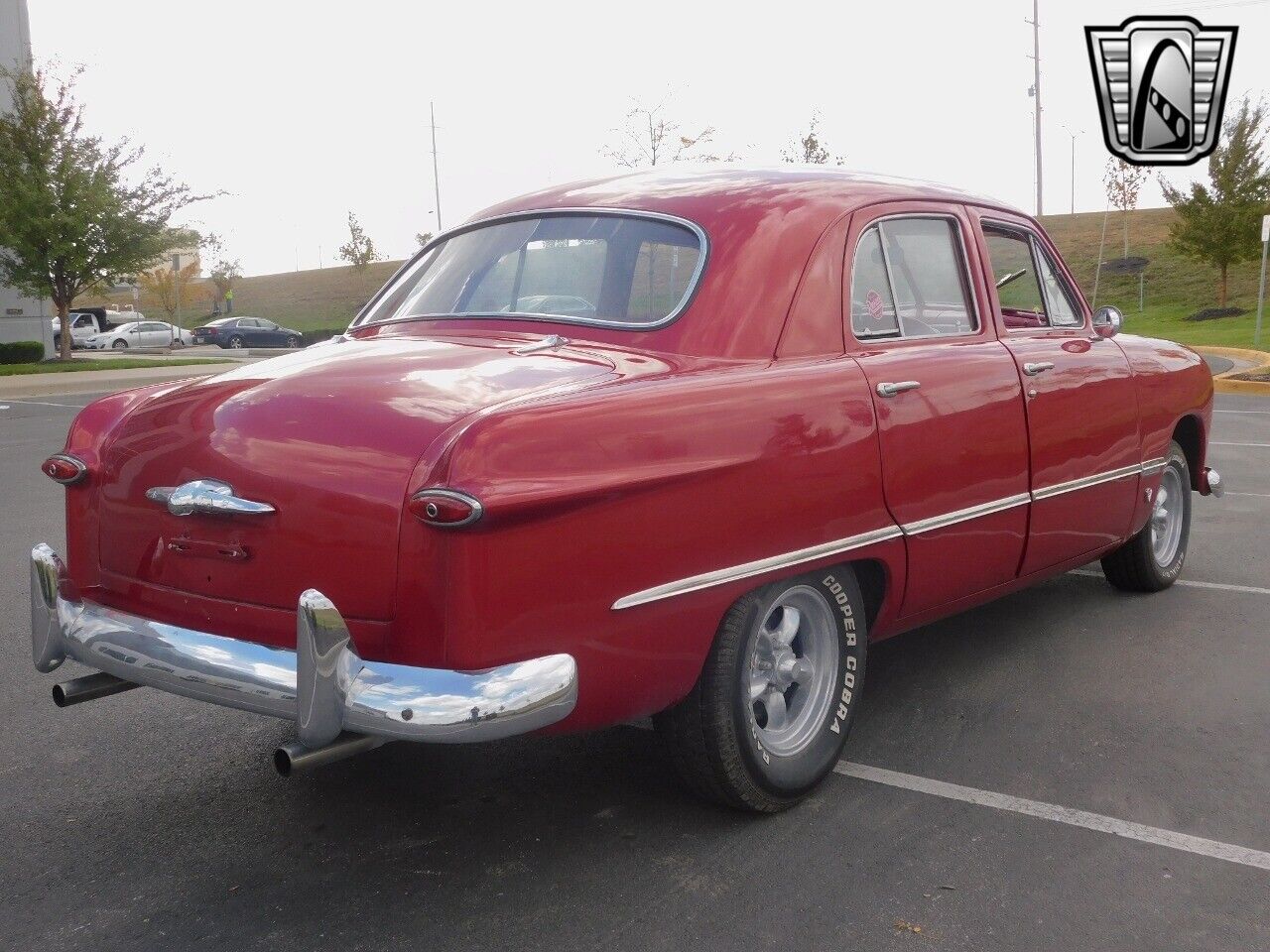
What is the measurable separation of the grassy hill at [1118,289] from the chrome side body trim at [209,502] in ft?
43.1

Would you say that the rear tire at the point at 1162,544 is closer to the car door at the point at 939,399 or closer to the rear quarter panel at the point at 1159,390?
the rear quarter panel at the point at 1159,390

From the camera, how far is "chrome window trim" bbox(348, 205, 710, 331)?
375 cm

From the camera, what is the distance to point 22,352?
31.3 metres

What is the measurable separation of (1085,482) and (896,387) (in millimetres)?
1406

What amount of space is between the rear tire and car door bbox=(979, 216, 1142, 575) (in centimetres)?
62

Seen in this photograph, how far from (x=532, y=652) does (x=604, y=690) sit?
0.24 metres

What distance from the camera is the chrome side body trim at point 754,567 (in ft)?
10.3

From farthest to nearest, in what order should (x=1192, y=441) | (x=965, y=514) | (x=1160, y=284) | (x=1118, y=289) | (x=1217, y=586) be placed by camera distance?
(x=1118, y=289) < (x=1160, y=284) < (x=1217, y=586) < (x=1192, y=441) < (x=965, y=514)

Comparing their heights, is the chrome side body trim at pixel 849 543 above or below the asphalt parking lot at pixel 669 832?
above

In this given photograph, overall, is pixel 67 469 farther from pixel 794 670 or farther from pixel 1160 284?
pixel 1160 284

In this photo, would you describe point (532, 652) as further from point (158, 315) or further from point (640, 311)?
point (158, 315)

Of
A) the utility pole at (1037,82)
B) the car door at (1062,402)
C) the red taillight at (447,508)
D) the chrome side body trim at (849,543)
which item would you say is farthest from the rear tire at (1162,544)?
the utility pole at (1037,82)

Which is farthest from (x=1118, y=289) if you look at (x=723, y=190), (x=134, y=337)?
(x=723, y=190)

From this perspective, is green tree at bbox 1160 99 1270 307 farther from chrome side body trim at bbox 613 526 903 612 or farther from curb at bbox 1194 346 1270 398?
chrome side body trim at bbox 613 526 903 612
